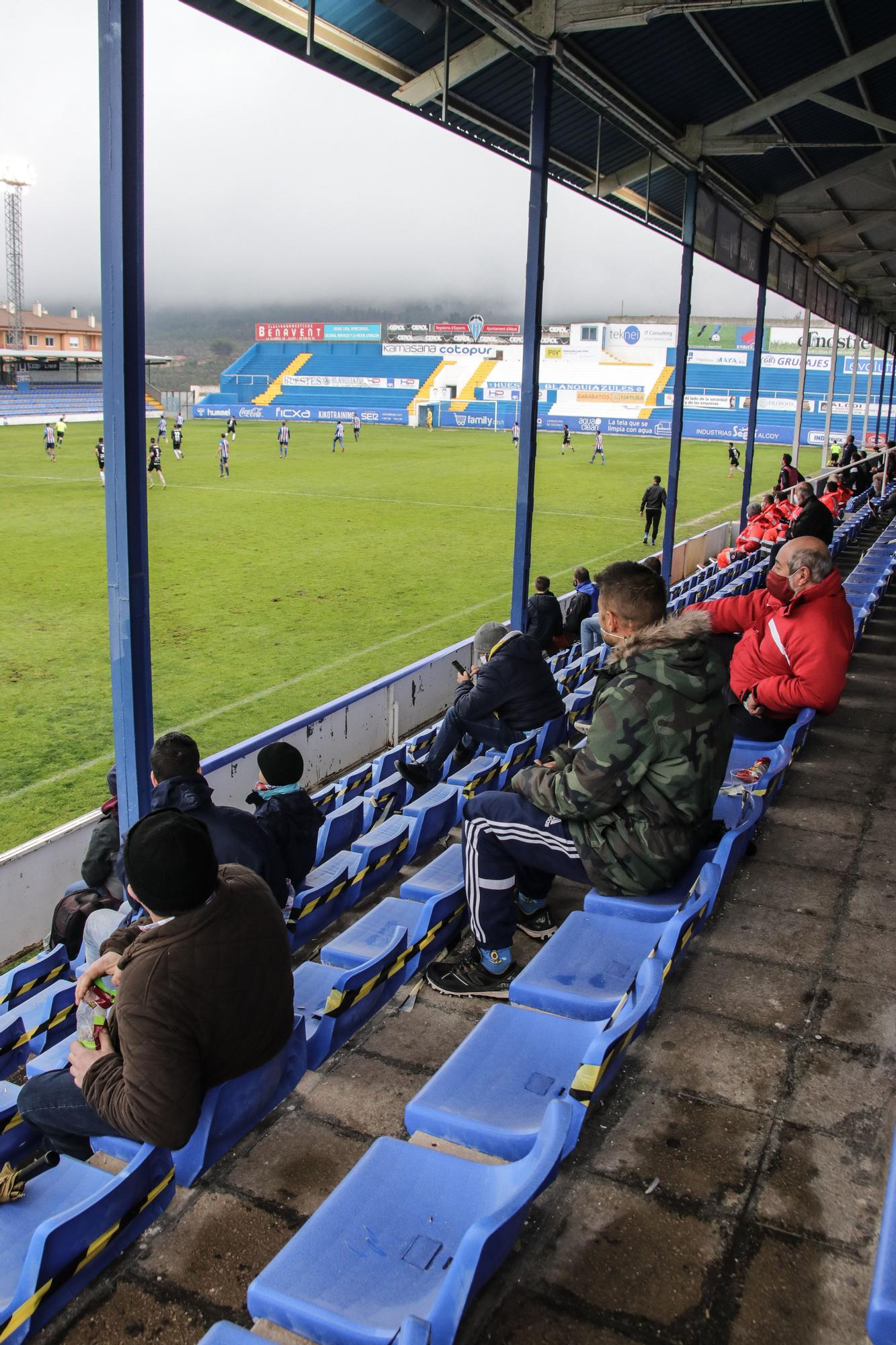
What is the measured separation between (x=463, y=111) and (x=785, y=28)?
240cm

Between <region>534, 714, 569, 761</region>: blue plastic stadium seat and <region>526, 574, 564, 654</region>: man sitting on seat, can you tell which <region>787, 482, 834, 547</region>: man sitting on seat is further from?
<region>534, 714, 569, 761</region>: blue plastic stadium seat

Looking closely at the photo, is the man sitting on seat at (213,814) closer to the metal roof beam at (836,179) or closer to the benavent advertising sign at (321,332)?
the metal roof beam at (836,179)

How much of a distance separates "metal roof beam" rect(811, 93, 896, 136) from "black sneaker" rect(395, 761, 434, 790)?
6673 mm

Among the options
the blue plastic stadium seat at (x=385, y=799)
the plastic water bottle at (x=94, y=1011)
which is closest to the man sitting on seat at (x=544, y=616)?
the blue plastic stadium seat at (x=385, y=799)

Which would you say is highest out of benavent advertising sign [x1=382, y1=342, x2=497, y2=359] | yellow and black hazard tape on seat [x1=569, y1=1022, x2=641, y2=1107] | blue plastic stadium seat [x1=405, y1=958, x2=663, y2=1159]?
benavent advertising sign [x1=382, y1=342, x2=497, y2=359]

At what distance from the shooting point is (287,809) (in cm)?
366

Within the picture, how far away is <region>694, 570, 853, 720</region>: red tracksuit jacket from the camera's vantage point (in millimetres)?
4312

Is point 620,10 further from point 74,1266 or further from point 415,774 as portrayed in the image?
point 74,1266

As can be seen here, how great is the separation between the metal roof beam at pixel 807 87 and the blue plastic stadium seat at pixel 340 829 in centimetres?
672

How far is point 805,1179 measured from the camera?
88.5 inches

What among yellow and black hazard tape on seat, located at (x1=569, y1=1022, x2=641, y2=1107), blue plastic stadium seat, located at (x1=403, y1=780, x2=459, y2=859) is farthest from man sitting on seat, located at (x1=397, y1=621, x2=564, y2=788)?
yellow and black hazard tape on seat, located at (x1=569, y1=1022, x2=641, y2=1107)

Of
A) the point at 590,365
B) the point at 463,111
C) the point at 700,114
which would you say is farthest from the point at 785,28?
the point at 590,365

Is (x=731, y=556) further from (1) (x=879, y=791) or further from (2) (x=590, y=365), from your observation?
(2) (x=590, y=365)

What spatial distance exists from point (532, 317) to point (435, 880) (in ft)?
16.1
